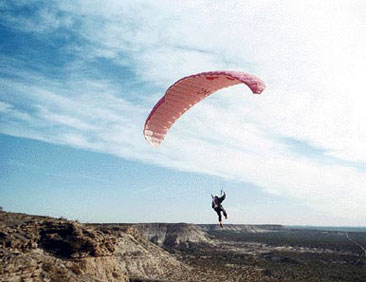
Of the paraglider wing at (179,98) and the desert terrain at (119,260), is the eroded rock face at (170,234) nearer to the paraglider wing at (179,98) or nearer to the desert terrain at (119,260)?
the desert terrain at (119,260)

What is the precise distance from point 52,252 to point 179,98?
9100 millimetres

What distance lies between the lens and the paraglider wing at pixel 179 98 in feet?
38.1

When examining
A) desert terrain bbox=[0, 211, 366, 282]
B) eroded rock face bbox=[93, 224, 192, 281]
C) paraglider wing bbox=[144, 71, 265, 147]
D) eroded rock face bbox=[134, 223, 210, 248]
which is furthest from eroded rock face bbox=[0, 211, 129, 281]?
eroded rock face bbox=[134, 223, 210, 248]

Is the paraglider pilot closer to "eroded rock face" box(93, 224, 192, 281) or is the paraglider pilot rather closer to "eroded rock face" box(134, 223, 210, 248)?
"eroded rock face" box(93, 224, 192, 281)

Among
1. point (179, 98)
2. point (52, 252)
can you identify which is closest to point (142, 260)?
point (52, 252)

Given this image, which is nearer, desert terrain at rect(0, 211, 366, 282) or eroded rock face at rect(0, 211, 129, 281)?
eroded rock face at rect(0, 211, 129, 281)

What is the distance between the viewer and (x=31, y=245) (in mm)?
13969

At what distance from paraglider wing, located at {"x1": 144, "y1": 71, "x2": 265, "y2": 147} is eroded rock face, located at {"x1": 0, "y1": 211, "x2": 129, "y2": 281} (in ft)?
21.0

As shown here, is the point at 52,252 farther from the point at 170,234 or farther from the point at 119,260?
the point at 170,234

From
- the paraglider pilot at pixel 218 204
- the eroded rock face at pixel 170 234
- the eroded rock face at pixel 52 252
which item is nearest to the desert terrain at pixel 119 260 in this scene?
the eroded rock face at pixel 52 252

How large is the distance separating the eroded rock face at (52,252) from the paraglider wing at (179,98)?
21.0 ft

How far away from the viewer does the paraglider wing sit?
38.1 feet

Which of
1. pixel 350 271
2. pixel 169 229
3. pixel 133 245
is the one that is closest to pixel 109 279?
pixel 133 245

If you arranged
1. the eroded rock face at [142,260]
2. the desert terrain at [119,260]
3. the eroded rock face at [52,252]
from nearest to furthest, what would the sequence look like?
the eroded rock face at [52,252] < the desert terrain at [119,260] < the eroded rock face at [142,260]
